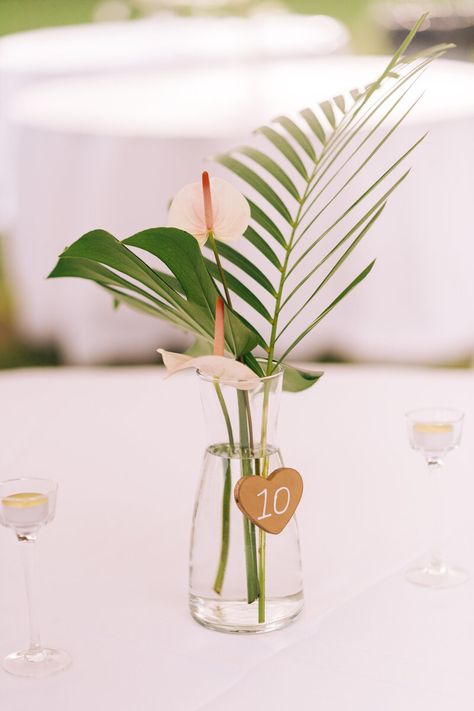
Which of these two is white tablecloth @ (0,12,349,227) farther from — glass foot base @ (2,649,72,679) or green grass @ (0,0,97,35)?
green grass @ (0,0,97,35)

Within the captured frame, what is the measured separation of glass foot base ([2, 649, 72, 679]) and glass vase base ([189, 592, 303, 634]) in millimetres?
116

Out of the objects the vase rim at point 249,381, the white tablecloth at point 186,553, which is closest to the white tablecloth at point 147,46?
the white tablecloth at point 186,553

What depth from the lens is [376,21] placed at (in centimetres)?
835

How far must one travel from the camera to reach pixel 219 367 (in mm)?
787

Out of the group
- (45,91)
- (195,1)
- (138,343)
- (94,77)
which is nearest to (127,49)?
(94,77)

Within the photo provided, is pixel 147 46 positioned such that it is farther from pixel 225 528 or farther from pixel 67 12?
pixel 67 12

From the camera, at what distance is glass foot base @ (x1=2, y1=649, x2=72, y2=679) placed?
85 cm

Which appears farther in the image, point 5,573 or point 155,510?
point 155,510

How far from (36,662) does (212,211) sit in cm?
38

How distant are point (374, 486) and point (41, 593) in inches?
16.4

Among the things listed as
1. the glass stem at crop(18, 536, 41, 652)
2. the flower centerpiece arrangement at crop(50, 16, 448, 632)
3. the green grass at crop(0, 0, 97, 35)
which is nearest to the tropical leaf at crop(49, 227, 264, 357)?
the flower centerpiece arrangement at crop(50, 16, 448, 632)

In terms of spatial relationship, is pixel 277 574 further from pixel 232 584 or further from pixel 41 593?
pixel 41 593

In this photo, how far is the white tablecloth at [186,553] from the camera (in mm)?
828

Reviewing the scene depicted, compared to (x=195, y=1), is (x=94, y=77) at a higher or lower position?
lower
